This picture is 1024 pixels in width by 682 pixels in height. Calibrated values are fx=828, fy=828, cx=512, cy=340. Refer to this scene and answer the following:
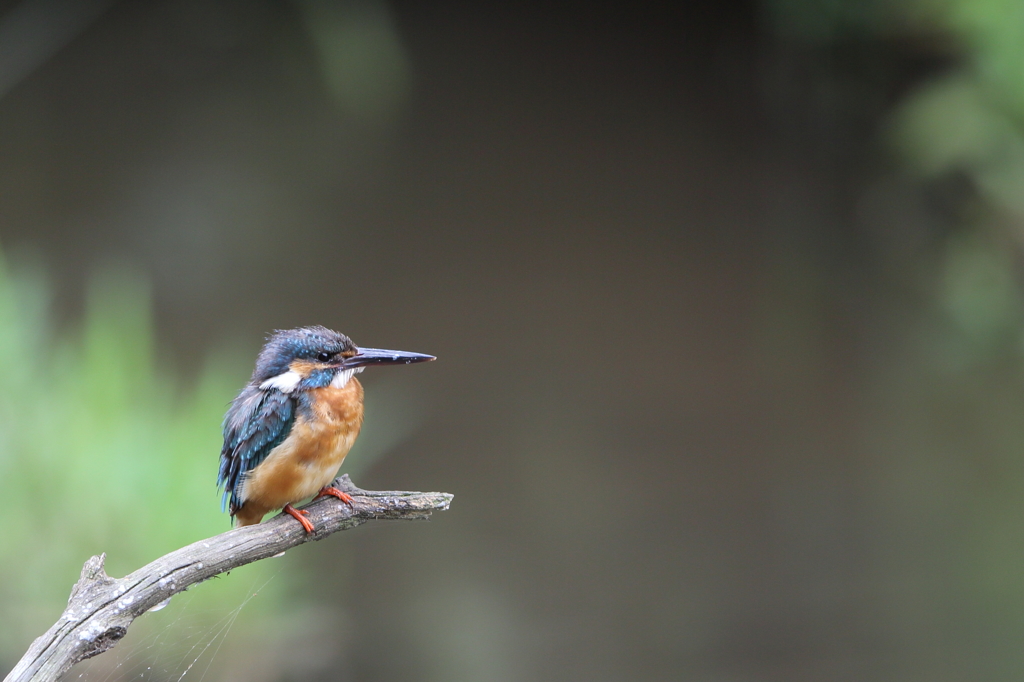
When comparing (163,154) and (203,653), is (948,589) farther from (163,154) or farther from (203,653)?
(163,154)

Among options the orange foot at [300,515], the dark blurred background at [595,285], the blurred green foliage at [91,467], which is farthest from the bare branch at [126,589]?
the dark blurred background at [595,285]

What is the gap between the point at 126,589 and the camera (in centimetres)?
77

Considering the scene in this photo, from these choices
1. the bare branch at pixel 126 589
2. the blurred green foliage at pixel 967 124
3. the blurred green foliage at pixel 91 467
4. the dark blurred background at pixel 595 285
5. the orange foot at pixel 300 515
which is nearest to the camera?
the bare branch at pixel 126 589

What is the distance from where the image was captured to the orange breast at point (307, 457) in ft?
3.31

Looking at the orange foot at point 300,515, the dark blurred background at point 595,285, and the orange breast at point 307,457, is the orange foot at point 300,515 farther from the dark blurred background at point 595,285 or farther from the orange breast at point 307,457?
the dark blurred background at point 595,285

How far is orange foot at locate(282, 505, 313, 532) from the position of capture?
38.2 inches

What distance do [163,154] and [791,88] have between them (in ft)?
6.75

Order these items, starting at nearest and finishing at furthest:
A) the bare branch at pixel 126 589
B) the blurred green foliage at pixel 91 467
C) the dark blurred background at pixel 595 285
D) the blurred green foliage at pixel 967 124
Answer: the bare branch at pixel 126 589, the blurred green foliage at pixel 91 467, the blurred green foliage at pixel 967 124, the dark blurred background at pixel 595 285

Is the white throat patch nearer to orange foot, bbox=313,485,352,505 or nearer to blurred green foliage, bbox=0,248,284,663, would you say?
orange foot, bbox=313,485,352,505

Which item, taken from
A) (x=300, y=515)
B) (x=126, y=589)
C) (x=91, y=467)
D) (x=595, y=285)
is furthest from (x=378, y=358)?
(x=595, y=285)

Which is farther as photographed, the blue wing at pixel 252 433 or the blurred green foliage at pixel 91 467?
the blurred green foliage at pixel 91 467

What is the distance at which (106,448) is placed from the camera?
2002 millimetres

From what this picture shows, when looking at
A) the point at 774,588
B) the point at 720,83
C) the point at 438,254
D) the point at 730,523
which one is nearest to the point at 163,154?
the point at 438,254

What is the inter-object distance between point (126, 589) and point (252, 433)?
324mm
